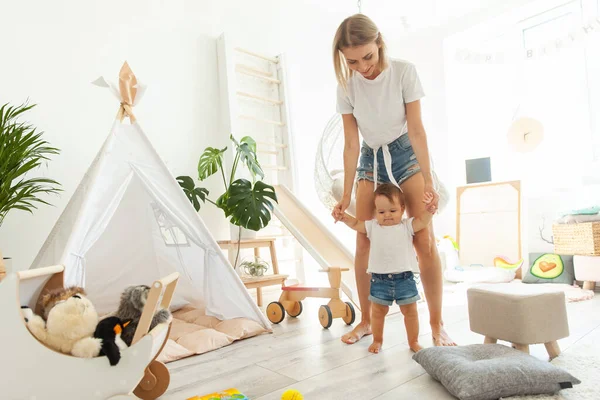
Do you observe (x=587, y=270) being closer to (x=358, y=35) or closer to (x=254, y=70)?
(x=358, y=35)

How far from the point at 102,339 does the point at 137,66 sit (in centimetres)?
251

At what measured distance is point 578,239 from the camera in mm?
3090

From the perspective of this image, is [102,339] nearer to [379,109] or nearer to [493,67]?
[379,109]

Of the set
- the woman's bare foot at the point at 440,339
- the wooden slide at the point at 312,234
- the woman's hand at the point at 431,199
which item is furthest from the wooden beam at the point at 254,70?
the woman's bare foot at the point at 440,339

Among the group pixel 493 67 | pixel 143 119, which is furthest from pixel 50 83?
pixel 493 67

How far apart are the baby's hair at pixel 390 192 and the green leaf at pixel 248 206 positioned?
106 cm

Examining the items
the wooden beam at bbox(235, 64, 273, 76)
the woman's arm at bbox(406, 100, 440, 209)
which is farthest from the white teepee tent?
the wooden beam at bbox(235, 64, 273, 76)

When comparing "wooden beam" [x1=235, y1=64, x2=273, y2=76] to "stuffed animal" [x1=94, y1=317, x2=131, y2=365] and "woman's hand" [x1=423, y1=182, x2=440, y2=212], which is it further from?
"stuffed animal" [x1=94, y1=317, x2=131, y2=365]

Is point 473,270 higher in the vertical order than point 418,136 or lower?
lower

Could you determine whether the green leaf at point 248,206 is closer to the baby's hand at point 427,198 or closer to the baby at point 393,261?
the baby at point 393,261

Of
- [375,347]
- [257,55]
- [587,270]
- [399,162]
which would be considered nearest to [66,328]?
[375,347]

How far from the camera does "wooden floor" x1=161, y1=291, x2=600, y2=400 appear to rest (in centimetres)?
138

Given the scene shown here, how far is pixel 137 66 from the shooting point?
3164mm

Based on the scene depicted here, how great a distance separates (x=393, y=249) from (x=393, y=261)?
0.05 metres
